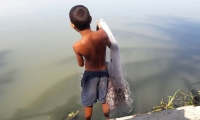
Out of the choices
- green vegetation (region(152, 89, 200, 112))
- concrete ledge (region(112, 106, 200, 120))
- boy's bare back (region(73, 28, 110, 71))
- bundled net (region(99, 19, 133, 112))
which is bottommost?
green vegetation (region(152, 89, 200, 112))

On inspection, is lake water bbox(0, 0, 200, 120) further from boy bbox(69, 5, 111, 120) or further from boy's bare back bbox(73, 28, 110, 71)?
boy's bare back bbox(73, 28, 110, 71)

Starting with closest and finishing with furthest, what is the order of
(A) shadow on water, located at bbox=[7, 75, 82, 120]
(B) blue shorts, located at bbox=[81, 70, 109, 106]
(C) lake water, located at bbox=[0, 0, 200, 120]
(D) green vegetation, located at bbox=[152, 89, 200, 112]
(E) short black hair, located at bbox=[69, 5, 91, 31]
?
(E) short black hair, located at bbox=[69, 5, 91, 31] → (B) blue shorts, located at bbox=[81, 70, 109, 106] → (D) green vegetation, located at bbox=[152, 89, 200, 112] → (A) shadow on water, located at bbox=[7, 75, 82, 120] → (C) lake water, located at bbox=[0, 0, 200, 120]

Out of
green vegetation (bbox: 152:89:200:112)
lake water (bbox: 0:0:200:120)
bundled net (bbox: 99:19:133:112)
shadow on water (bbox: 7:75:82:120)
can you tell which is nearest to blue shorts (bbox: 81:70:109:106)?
bundled net (bbox: 99:19:133:112)

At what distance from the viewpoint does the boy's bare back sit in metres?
2.09

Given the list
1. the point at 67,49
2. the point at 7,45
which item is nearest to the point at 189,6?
the point at 67,49

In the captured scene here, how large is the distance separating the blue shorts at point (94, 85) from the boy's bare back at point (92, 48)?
2.6 inches

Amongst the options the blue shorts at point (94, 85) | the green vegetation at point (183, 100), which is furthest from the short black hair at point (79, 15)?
the green vegetation at point (183, 100)

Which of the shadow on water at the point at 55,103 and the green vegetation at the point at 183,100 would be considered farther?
the shadow on water at the point at 55,103

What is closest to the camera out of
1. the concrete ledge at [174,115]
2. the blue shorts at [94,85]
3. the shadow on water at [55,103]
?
the blue shorts at [94,85]

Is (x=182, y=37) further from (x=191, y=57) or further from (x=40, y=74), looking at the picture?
(x=40, y=74)

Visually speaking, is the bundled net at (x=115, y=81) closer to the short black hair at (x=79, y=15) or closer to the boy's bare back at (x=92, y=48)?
the boy's bare back at (x=92, y=48)

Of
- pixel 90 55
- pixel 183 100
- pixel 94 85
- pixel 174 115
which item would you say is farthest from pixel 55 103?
pixel 183 100

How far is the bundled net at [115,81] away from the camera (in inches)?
93.7

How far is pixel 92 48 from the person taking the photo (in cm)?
213
